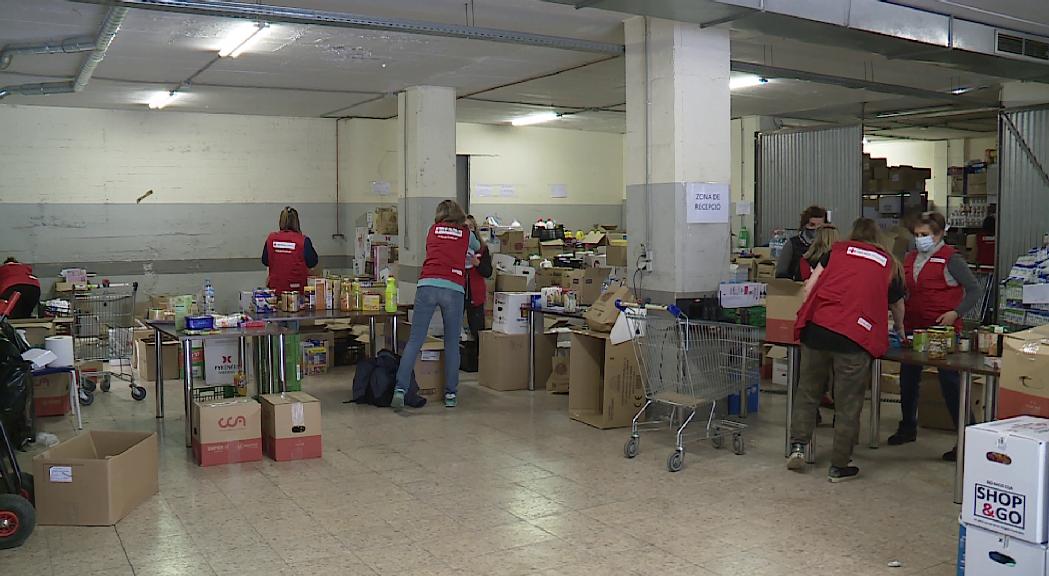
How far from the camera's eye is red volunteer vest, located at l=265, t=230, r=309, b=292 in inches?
302

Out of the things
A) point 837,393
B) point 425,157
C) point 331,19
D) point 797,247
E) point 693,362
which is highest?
point 331,19

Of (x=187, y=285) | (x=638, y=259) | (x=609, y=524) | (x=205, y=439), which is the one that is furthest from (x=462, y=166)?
(x=609, y=524)

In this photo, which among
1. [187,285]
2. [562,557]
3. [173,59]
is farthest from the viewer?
[187,285]

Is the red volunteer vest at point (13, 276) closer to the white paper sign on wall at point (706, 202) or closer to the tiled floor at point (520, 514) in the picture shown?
the tiled floor at point (520, 514)

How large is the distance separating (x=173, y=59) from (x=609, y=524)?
5.96 meters

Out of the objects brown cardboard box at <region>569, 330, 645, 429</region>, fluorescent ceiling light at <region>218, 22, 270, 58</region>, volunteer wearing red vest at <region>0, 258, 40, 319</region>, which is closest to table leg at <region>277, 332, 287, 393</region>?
volunteer wearing red vest at <region>0, 258, 40, 319</region>

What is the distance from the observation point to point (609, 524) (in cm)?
443

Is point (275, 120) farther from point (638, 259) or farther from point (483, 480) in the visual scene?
point (483, 480)

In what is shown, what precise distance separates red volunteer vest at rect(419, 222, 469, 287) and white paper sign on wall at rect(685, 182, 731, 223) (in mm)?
1746

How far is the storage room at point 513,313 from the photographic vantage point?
4.25 metres

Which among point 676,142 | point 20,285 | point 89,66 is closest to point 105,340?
point 20,285

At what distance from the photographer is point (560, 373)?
7.74 metres

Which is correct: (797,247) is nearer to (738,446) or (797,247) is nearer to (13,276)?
(738,446)

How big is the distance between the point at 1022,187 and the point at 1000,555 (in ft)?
23.8
